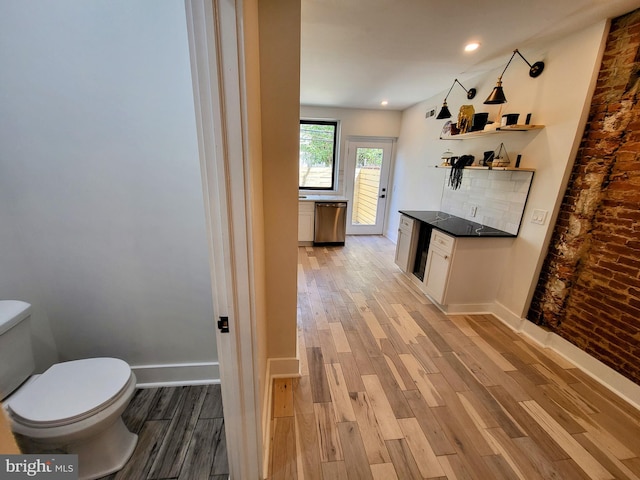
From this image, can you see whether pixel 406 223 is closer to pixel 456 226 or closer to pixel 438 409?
pixel 456 226

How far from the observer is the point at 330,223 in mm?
4707

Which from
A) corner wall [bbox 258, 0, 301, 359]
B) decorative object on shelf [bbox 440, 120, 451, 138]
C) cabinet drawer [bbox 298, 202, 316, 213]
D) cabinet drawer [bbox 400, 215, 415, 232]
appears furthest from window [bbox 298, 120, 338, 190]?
corner wall [bbox 258, 0, 301, 359]

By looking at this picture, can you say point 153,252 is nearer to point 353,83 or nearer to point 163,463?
point 163,463

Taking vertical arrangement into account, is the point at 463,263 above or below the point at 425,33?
below

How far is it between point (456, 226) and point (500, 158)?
78cm

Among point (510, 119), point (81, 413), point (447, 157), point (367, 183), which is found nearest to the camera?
point (81, 413)

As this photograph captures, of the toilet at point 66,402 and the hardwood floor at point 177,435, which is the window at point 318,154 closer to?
the hardwood floor at point 177,435

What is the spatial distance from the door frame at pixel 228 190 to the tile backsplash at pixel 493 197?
2.63m

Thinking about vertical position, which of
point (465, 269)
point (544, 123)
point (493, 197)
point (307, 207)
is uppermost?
point (544, 123)

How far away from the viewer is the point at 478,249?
8.36 feet

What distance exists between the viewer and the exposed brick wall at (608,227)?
173cm

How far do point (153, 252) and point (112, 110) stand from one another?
2.47 feet

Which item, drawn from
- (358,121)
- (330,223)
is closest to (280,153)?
(330,223)

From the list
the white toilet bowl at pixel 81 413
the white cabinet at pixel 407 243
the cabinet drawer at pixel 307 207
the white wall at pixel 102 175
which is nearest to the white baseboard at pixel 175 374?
the white wall at pixel 102 175
